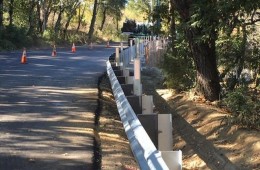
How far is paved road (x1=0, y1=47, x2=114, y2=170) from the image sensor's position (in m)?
6.26

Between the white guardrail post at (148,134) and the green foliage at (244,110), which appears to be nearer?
the white guardrail post at (148,134)

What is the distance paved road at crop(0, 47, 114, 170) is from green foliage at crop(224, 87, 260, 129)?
2.80m

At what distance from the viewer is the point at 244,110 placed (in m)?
8.63

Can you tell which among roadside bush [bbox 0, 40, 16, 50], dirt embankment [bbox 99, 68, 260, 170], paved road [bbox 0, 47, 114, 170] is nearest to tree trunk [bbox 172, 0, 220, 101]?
dirt embankment [bbox 99, 68, 260, 170]

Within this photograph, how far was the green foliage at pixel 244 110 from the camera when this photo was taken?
8656 mm

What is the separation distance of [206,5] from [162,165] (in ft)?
18.1

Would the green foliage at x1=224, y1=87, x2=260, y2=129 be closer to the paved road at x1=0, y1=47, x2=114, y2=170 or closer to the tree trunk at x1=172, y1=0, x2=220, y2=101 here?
the tree trunk at x1=172, y1=0, x2=220, y2=101

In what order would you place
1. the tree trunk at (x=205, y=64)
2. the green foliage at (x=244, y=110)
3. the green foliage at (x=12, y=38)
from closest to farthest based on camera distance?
the green foliage at (x=244, y=110), the tree trunk at (x=205, y=64), the green foliage at (x=12, y=38)

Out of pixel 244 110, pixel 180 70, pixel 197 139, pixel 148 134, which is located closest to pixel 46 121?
pixel 148 134

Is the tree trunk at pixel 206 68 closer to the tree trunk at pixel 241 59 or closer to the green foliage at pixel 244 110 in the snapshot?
the tree trunk at pixel 241 59

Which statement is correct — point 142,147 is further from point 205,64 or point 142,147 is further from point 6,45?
point 6,45

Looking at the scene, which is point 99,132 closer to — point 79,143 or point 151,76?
point 79,143

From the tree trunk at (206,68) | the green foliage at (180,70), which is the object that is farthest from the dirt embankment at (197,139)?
the green foliage at (180,70)

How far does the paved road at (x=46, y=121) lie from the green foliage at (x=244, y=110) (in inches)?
110
